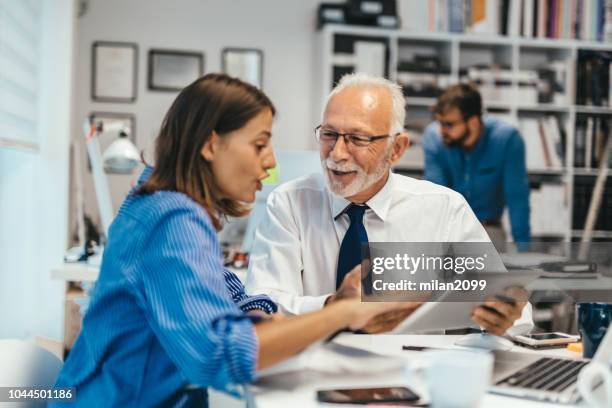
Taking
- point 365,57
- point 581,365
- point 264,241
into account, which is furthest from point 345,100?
point 365,57

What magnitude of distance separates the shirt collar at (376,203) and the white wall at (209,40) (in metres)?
2.87

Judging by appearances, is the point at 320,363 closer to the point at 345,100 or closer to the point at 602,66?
the point at 345,100

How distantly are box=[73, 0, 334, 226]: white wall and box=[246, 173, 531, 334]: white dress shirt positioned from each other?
9.21 ft

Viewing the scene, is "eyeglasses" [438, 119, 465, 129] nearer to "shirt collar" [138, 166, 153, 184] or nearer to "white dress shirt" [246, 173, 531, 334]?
"white dress shirt" [246, 173, 531, 334]

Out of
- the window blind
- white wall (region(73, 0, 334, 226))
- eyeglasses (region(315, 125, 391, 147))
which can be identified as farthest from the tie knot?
white wall (region(73, 0, 334, 226))

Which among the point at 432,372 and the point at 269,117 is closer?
the point at 432,372

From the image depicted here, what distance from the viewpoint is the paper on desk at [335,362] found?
1049 mm

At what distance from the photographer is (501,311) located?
4.45ft

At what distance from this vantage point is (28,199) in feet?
10.6

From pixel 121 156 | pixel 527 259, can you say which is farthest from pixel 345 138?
pixel 121 156

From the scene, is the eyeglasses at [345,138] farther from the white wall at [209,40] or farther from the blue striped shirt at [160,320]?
the white wall at [209,40]

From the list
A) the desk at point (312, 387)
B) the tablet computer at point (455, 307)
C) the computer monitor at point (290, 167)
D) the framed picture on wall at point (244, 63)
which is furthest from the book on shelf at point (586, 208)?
the desk at point (312, 387)

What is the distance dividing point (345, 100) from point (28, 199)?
198 centimetres

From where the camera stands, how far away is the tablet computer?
3.98 feet
